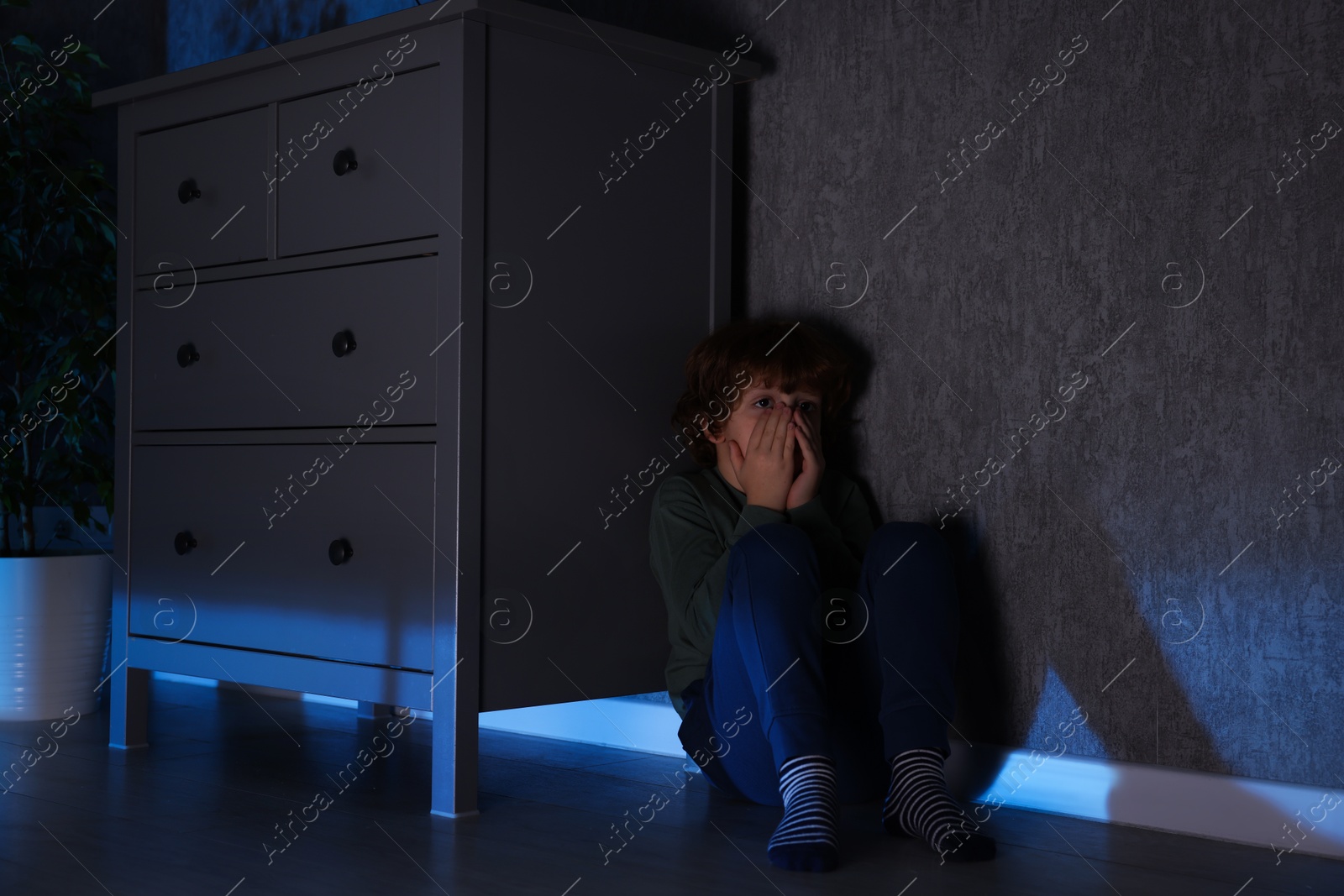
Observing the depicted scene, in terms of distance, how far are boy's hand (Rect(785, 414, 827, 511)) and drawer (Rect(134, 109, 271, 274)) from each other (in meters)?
0.82

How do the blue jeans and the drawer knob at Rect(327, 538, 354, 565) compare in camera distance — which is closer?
the blue jeans

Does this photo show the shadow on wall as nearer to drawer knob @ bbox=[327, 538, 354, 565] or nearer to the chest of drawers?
the chest of drawers

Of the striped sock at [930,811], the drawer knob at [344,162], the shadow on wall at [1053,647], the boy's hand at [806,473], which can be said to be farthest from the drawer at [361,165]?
the striped sock at [930,811]

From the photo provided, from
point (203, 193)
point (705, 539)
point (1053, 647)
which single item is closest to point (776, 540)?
point (705, 539)

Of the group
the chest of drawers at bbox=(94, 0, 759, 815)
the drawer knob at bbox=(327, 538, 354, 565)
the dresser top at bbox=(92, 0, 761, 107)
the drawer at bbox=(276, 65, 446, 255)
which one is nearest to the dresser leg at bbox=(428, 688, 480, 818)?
the chest of drawers at bbox=(94, 0, 759, 815)

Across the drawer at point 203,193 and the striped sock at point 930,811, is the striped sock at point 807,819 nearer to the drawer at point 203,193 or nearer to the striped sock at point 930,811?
the striped sock at point 930,811

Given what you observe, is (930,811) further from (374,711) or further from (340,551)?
(374,711)

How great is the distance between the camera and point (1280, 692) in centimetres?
153

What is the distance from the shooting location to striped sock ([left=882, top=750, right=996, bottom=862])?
1414 mm

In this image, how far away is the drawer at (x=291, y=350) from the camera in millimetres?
1687

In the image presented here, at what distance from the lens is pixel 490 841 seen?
4.90ft

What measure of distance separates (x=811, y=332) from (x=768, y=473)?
240 millimetres

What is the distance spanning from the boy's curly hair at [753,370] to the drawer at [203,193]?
0.66m

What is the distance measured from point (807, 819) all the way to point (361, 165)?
3.37 feet
